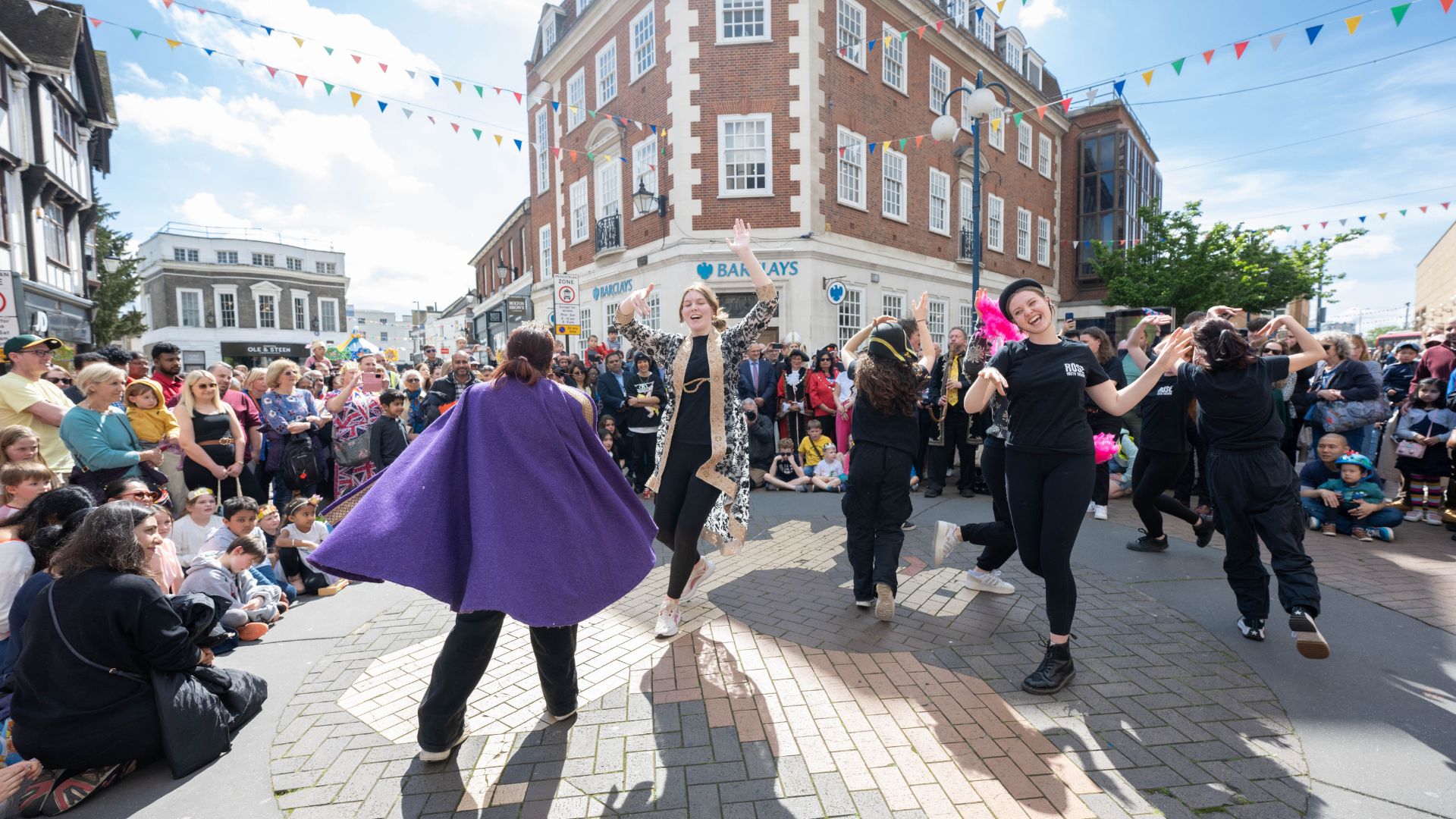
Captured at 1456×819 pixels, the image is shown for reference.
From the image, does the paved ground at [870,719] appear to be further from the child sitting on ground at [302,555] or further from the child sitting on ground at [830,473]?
the child sitting on ground at [830,473]

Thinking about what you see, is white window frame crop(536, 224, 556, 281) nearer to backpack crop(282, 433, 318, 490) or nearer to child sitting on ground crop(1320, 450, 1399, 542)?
backpack crop(282, 433, 318, 490)

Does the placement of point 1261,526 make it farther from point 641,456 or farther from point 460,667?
point 641,456

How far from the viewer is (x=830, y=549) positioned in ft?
19.4

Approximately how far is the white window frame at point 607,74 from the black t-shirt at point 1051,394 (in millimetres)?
17657

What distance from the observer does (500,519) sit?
2508mm

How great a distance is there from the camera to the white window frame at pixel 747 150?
51.5 ft

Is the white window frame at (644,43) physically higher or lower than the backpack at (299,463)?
higher

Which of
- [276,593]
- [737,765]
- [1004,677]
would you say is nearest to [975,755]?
[1004,677]

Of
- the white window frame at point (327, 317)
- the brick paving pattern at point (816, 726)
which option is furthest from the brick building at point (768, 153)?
the white window frame at point (327, 317)

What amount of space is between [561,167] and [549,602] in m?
21.4

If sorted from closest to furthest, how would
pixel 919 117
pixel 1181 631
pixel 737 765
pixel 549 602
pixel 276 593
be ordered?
1. pixel 549 602
2. pixel 737 765
3. pixel 1181 631
4. pixel 276 593
5. pixel 919 117

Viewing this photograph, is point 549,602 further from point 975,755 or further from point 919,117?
point 919,117

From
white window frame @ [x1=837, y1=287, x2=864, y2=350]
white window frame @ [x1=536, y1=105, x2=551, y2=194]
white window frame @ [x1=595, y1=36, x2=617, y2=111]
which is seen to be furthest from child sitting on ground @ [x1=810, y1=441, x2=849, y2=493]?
white window frame @ [x1=536, y1=105, x2=551, y2=194]

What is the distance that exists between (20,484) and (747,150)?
A: 14463mm
